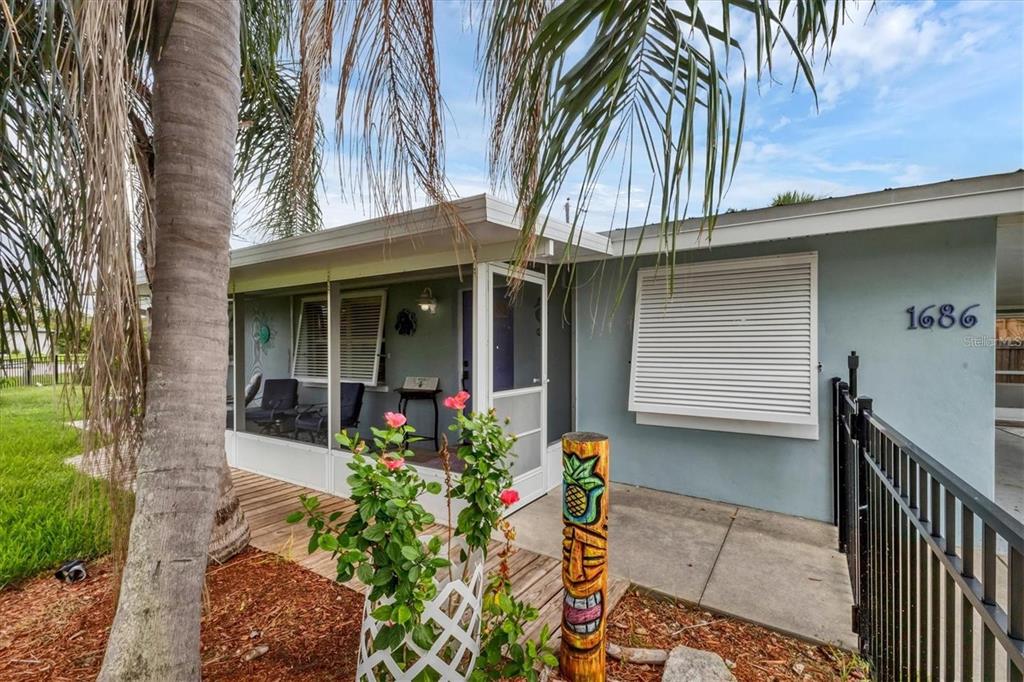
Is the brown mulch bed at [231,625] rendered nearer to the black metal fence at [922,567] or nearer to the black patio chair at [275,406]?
the black metal fence at [922,567]

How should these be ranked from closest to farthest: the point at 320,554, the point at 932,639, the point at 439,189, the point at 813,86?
the point at 813,86, the point at 932,639, the point at 439,189, the point at 320,554

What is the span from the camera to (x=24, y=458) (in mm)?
5637

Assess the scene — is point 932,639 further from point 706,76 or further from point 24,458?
point 24,458

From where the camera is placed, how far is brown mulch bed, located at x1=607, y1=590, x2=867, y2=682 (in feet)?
7.15

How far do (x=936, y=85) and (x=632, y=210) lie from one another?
5107 mm

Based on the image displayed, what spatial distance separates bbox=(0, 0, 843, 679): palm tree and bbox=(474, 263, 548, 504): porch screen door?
1905 mm


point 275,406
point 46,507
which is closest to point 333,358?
point 275,406

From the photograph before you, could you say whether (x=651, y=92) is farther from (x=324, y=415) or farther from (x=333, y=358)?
(x=324, y=415)

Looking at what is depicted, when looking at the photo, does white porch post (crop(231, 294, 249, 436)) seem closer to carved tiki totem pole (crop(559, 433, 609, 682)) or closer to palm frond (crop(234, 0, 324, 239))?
palm frond (crop(234, 0, 324, 239))

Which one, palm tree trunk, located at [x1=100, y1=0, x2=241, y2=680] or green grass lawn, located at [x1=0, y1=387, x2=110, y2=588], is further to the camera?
green grass lawn, located at [x1=0, y1=387, x2=110, y2=588]

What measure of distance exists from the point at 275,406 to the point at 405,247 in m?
3.35

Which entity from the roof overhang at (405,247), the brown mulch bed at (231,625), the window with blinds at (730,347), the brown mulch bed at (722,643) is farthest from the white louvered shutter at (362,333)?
the brown mulch bed at (722,643)

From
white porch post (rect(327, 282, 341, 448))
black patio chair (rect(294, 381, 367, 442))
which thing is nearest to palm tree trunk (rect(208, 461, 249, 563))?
white porch post (rect(327, 282, 341, 448))

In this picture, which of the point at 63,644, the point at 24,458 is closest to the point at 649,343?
the point at 63,644
